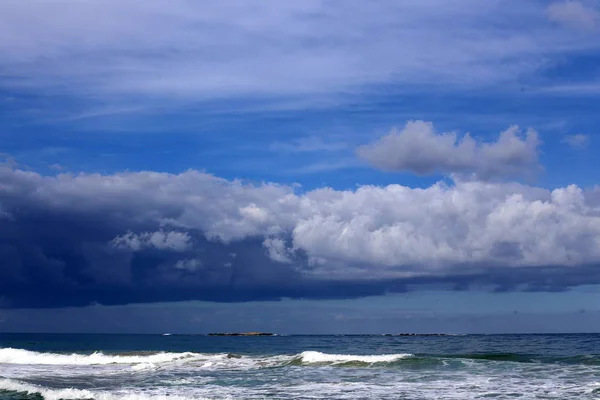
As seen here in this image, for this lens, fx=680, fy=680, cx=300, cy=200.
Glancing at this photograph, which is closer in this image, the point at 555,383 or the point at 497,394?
Answer: the point at 497,394

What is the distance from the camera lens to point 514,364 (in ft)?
142

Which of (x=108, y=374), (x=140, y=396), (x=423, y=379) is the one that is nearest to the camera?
(x=140, y=396)

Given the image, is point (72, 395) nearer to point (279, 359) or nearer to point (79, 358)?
point (279, 359)

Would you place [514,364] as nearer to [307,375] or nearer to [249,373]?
[307,375]

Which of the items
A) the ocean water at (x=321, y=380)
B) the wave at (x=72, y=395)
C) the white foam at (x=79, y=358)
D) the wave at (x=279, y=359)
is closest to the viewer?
the wave at (x=72, y=395)

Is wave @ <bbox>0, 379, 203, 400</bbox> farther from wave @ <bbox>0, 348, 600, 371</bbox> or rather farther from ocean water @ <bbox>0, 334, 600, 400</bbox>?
wave @ <bbox>0, 348, 600, 371</bbox>

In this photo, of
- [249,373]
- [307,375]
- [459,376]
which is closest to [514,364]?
[459,376]

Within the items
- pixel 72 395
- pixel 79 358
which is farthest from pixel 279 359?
pixel 72 395

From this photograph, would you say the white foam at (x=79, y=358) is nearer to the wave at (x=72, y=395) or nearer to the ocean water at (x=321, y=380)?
the ocean water at (x=321, y=380)

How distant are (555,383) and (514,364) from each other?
1017cm

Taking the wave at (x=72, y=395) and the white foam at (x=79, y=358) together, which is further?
the white foam at (x=79, y=358)

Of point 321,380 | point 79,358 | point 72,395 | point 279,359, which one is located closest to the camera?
point 72,395

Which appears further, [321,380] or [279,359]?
[279,359]

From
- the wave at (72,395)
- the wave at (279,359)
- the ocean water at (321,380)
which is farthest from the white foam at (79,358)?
the wave at (72,395)
